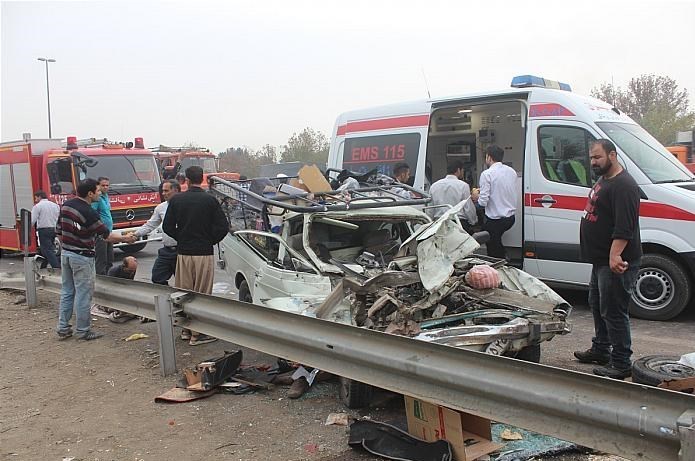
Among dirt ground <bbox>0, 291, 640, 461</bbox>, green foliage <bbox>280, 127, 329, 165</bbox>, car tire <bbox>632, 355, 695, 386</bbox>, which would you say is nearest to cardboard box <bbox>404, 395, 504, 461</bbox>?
dirt ground <bbox>0, 291, 640, 461</bbox>

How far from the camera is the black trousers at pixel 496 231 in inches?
290

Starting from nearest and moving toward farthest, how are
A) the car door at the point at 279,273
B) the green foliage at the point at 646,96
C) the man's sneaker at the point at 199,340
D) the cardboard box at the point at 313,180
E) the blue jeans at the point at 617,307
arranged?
the blue jeans at the point at 617,307
the car door at the point at 279,273
the man's sneaker at the point at 199,340
the cardboard box at the point at 313,180
the green foliage at the point at 646,96

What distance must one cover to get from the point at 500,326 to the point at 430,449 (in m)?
1.09

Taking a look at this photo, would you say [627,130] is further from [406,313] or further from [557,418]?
[557,418]

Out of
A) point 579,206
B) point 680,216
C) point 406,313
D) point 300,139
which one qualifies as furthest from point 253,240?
point 300,139

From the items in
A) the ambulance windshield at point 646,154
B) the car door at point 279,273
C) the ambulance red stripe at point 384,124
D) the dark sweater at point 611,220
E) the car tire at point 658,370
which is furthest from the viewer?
the ambulance red stripe at point 384,124

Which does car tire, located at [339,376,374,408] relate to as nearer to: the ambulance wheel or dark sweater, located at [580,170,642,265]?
dark sweater, located at [580,170,642,265]

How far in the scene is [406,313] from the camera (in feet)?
13.8

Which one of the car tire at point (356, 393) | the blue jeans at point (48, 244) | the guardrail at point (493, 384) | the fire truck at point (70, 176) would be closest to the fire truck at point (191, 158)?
the fire truck at point (70, 176)

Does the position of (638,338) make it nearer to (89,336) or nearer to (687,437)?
(687,437)

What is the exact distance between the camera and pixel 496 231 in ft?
24.4

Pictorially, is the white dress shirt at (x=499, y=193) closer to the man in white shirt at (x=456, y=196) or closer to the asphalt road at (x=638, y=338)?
the man in white shirt at (x=456, y=196)

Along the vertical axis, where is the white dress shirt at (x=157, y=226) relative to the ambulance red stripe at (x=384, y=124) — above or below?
below

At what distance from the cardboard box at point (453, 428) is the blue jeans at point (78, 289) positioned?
4.12m
